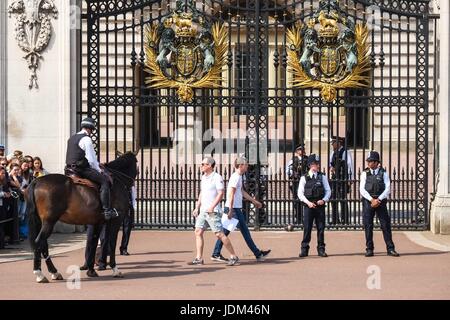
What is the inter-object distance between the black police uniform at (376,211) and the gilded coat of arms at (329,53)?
324 centimetres

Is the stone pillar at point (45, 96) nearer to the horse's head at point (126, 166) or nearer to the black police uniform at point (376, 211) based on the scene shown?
the horse's head at point (126, 166)

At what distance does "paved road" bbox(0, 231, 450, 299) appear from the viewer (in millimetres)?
14383

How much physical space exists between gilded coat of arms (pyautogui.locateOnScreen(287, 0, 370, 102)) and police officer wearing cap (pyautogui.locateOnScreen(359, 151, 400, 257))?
3.11 meters

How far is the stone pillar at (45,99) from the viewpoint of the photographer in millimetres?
21250

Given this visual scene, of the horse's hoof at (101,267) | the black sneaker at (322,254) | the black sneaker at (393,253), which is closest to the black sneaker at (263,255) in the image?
the black sneaker at (322,254)

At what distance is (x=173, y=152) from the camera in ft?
118

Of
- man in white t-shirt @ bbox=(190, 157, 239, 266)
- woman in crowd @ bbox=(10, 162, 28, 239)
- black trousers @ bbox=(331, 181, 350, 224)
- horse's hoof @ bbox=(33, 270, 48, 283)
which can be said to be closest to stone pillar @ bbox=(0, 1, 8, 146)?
woman in crowd @ bbox=(10, 162, 28, 239)

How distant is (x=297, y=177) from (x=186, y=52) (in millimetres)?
3158
